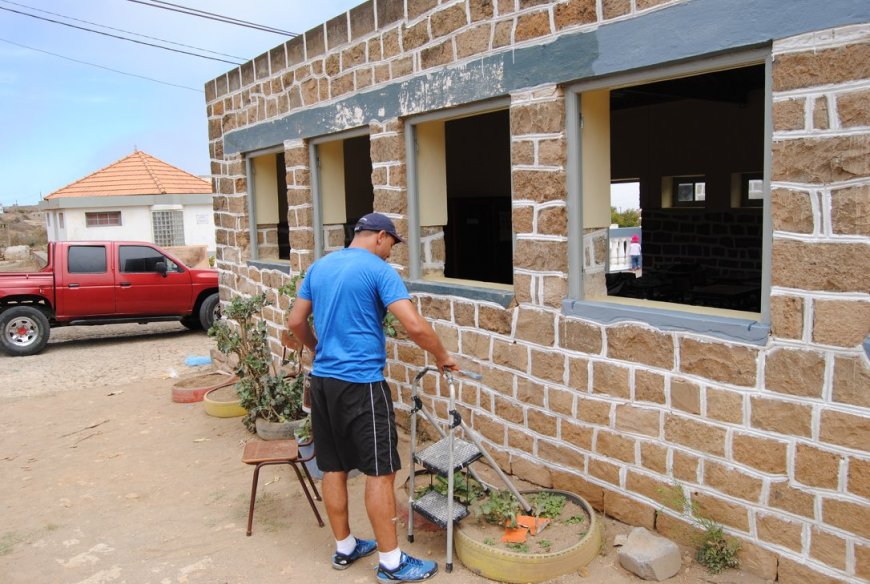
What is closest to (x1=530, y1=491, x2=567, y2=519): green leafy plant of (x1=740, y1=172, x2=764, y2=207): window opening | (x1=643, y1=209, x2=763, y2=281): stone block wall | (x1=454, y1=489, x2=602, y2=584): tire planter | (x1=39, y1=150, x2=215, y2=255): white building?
(x1=454, y1=489, x2=602, y2=584): tire planter

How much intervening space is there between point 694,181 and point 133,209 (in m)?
19.5

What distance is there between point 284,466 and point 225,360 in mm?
3806

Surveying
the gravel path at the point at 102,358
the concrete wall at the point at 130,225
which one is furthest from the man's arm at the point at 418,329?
the concrete wall at the point at 130,225

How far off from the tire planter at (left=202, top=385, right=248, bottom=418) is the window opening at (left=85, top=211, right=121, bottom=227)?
1944cm

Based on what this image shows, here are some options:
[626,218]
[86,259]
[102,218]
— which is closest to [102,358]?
[86,259]

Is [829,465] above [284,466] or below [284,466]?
above

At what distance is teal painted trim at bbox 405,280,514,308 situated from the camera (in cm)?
477

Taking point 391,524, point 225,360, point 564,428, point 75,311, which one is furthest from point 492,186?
point 391,524

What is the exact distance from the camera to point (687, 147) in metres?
11.0

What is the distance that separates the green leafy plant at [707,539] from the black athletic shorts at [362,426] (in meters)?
1.47

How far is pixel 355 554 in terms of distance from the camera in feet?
13.3

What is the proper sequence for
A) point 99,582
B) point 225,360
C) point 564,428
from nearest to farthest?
point 99,582, point 564,428, point 225,360

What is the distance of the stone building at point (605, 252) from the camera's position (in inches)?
124

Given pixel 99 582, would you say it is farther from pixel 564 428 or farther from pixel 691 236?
pixel 691 236
